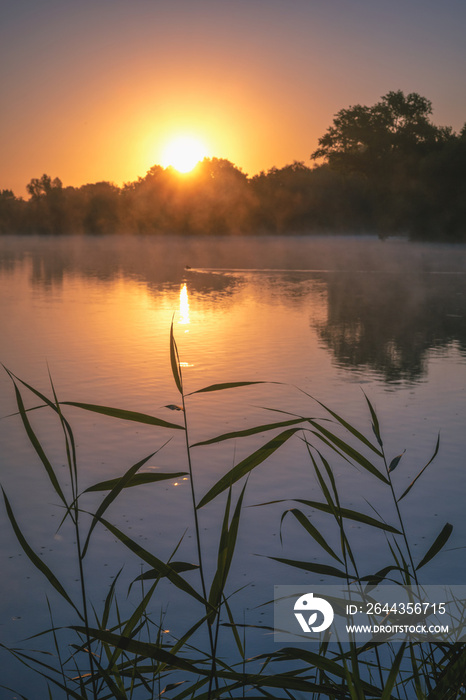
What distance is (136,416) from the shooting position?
1732mm

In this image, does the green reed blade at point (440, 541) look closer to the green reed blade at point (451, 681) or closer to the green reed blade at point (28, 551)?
the green reed blade at point (451, 681)

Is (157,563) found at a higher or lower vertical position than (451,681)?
higher

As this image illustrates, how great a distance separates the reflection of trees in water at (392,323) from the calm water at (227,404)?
43 mm

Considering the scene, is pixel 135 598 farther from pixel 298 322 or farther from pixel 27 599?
pixel 298 322

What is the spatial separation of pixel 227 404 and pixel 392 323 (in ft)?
22.8

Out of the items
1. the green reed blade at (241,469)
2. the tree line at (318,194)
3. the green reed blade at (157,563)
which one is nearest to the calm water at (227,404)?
the green reed blade at (241,469)

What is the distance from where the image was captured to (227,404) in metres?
7.31

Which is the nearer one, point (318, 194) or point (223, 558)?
point (223, 558)

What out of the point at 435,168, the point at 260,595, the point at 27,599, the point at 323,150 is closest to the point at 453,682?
the point at 260,595

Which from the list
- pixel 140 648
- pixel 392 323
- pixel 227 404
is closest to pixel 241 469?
pixel 140 648

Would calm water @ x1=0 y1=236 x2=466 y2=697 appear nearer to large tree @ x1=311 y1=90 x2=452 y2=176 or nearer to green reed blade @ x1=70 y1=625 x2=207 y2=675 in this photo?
green reed blade @ x1=70 y1=625 x2=207 y2=675

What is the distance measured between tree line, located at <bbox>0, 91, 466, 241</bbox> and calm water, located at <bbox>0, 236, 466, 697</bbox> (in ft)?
114

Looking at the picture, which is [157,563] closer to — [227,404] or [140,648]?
[140,648]

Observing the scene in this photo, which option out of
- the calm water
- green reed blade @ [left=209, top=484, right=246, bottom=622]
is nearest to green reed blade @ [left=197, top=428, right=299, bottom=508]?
green reed blade @ [left=209, top=484, right=246, bottom=622]
